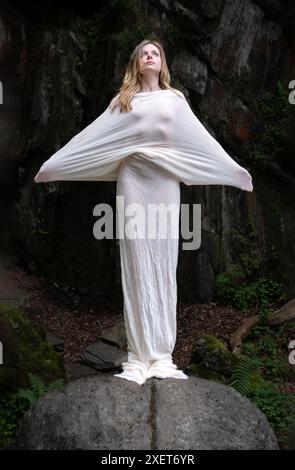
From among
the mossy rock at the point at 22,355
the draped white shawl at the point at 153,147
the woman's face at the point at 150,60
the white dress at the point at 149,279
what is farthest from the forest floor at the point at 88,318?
the woman's face at the point at 150,60

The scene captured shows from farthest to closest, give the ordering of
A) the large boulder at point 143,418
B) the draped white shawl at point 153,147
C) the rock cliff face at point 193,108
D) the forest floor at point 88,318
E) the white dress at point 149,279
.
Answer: the rock cliff face at point 193,108
the forest floor at point 88,318
the draped white shawl at point 153,147
the white dress at point 149,279
the large boulder at point 143,418

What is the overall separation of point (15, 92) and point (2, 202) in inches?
73.9

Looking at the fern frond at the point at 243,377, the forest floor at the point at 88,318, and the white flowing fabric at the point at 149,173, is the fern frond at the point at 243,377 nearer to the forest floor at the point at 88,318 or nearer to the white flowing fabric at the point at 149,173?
the white flowing fabric at the point at 149,173

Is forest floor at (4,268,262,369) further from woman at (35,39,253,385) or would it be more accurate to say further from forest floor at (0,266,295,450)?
woman at (35,39,253,385)

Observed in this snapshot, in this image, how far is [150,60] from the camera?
5344 millimetres

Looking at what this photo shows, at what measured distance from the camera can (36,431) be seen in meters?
4.74

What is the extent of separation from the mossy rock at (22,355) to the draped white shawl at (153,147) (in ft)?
6.11

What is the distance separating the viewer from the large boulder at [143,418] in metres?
4.46

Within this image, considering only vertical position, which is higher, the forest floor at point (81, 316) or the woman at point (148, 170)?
the woman at point (148, 170)

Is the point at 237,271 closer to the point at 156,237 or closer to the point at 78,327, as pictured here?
the point at 78,327

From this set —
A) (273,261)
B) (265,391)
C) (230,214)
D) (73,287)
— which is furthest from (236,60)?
(265,391)

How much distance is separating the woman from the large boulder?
27 cm

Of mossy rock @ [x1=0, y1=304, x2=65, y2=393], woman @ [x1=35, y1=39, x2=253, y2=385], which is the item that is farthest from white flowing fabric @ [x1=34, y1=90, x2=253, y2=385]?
mossy rock @ [x1=0, y1=304, x2=65, y2=393]

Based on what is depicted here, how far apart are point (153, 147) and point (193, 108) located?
4.86 metres
